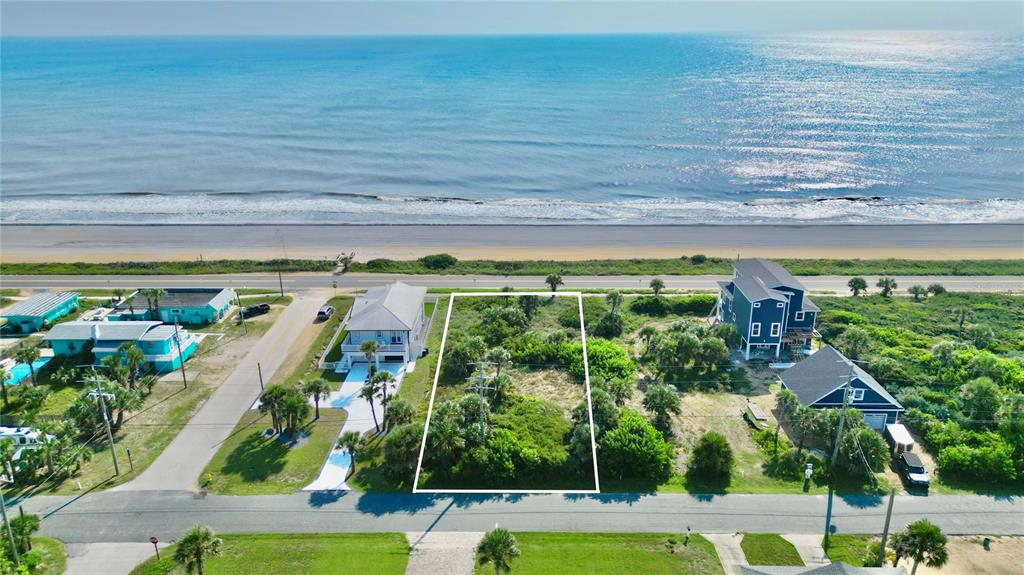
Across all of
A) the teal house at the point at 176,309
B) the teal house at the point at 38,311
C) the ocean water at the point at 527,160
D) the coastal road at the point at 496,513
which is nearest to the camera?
the coastal road at the point at 496,513

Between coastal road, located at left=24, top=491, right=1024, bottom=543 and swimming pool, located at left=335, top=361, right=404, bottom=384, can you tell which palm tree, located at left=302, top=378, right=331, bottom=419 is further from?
coastal road, located at left=24, top=491, right=1024, bottom=543

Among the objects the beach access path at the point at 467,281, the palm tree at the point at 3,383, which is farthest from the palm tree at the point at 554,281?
the palm tree at the point at 3,383

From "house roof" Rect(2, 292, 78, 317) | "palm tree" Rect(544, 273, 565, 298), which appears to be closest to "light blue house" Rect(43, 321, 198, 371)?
"house roof" Rect(2, 292, 78, 317)

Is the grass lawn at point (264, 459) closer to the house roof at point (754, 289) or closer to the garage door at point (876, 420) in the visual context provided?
the house roof at point (754, 289)

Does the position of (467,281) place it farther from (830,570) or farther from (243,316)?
(830,570)

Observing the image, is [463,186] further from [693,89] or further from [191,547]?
[693,89]

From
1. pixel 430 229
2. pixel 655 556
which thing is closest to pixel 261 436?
pixel 655 556
